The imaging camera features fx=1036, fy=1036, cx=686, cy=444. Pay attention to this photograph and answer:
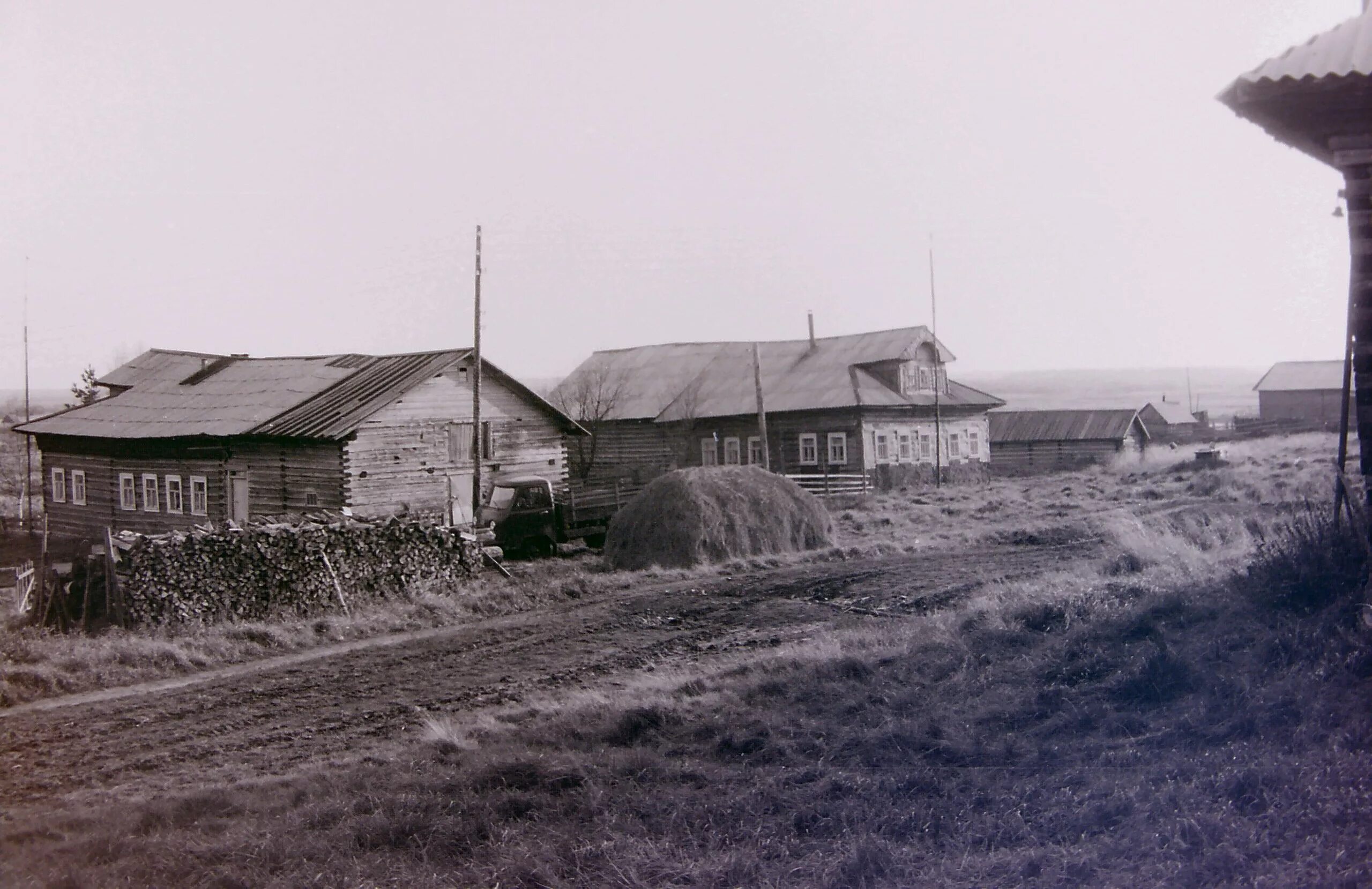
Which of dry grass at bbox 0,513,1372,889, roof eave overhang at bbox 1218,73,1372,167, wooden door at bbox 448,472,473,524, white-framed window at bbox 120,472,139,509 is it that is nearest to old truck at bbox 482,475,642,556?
wooden door at bbox 448,472,473,524

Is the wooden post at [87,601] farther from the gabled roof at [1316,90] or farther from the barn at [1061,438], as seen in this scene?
the barn at [1061,438]

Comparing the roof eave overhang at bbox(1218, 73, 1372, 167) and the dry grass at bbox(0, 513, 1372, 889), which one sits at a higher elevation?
the roof eave overhang at bbox(1218, 73, 1372, 167)

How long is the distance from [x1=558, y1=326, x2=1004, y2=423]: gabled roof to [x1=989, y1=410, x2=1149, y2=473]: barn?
6.81 metres

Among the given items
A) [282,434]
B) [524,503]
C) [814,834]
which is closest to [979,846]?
[814,834]

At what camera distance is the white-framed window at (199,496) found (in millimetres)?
27500

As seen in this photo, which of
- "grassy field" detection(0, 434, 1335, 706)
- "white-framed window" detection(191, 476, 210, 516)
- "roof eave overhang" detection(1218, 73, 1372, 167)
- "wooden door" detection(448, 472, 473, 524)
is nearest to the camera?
"roof eave overhang" detection(1218, 73, 1372, 167)

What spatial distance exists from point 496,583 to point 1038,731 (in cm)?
1486

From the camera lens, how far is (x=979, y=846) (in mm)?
4812

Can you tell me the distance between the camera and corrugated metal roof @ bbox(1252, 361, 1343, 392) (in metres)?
63.4

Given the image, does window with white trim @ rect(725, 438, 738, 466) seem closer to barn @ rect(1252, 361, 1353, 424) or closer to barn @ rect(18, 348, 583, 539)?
barn @ rect(18, 348, 583, 539)

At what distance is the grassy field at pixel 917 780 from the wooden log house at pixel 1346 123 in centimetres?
121

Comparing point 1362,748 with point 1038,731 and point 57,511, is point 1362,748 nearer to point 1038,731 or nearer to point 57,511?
point 1038,731

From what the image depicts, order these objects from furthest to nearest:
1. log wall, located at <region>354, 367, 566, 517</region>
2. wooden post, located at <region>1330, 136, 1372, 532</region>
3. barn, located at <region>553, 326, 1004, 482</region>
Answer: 1. barn, located at <region>553, 326, 1004, 482</region>
2. log wall, located at <region>354, 367, 566, 517</region>
3. wooden post, located at <region>1330, 136, 1372, 532</region>

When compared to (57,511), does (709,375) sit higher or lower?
higher
